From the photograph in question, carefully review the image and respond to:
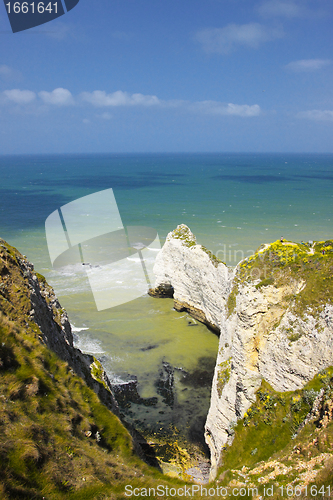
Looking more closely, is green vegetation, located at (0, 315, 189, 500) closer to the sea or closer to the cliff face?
the cliff face

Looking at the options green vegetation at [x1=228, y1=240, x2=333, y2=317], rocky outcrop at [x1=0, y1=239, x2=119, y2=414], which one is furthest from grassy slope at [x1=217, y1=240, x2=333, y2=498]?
rocky outcrop at [x1=0, y1=239, x2=119, y2=414]

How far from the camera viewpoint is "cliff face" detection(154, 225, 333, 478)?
1202cm

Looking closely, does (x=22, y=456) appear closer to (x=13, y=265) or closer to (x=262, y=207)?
(x=13, y=265)

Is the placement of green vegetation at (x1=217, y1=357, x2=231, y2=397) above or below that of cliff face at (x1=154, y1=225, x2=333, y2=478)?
below

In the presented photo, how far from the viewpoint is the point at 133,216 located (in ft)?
229

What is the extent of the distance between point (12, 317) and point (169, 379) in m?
13.4

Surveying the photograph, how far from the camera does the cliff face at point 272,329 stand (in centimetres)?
1202

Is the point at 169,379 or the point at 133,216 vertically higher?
the point at 133,216

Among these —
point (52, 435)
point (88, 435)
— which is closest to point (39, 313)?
point (88, 435)

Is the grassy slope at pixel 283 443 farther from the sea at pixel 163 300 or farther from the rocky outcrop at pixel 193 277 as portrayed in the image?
the rocky outcrop at pixel 193 277

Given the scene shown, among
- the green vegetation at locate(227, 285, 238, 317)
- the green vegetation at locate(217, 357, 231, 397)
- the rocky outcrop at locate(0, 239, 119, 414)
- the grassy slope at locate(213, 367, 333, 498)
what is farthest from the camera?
the green vegetation at locate(227, 285, 238, 317)

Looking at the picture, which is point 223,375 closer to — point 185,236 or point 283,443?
point 283,443

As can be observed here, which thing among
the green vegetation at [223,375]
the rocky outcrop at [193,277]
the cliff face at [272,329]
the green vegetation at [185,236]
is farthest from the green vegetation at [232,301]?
the green vegetation at [185,236]

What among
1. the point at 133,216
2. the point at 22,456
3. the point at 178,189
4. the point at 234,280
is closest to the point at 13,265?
the point at 22,456
